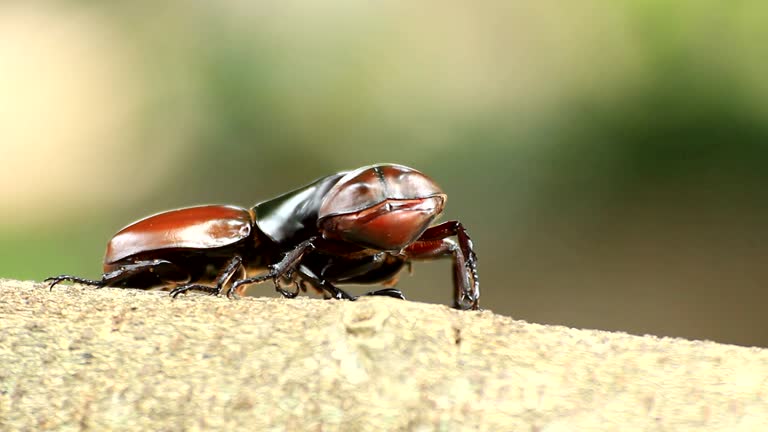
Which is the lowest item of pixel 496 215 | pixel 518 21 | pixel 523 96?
pixel 496 215

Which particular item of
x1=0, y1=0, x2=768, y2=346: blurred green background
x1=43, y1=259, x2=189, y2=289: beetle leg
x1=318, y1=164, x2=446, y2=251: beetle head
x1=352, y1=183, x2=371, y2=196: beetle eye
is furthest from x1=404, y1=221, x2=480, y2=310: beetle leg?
x1=0, y1=0, x2=768, y2=346: blurred green background

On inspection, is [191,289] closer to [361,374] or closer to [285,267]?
[285,267]

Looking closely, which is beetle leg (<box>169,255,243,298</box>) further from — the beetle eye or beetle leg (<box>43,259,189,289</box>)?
the beetle eye

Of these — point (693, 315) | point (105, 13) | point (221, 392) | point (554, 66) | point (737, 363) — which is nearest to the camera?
point (221, 392)

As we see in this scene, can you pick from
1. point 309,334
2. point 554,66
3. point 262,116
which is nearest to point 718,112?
point 554,66

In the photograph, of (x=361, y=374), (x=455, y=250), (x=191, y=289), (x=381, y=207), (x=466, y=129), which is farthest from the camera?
(x=466, y=129)

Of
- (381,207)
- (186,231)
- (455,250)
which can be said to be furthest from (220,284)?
(455,250)

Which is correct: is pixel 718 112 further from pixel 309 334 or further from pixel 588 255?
pixel 309 334
